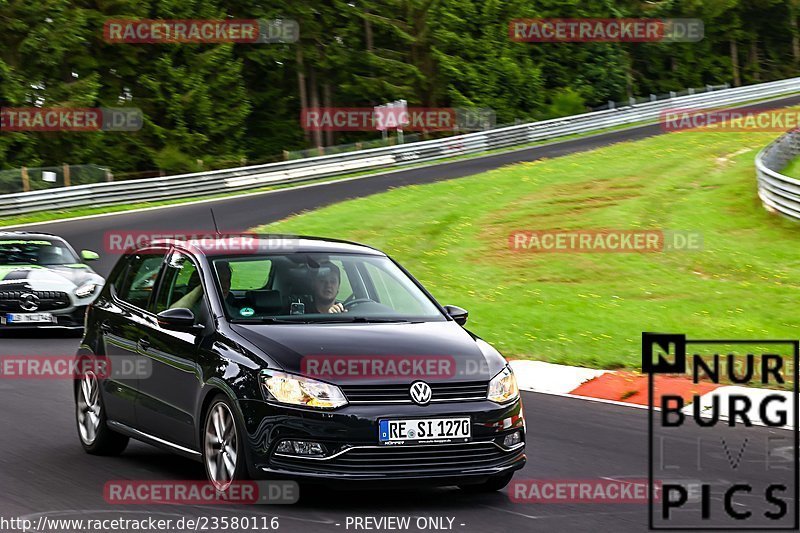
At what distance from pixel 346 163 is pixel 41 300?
26.6 metres

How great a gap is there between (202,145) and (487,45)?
1513 cm

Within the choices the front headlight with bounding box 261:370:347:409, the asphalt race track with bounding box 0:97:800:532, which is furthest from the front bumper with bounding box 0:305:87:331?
the front headlight with bounding box 261:370:347:409

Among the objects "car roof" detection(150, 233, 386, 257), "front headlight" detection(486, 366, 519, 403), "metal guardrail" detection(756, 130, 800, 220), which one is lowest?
"metal guardrail" detection(756, 130, 800, 220)

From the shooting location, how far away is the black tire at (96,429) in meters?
9.22

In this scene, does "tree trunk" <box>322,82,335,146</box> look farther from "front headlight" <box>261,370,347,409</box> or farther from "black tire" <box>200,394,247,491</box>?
"front headlight" <box>261,370,347,409</box>

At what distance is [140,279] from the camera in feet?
30.1

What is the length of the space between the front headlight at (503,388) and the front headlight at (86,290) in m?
11.0

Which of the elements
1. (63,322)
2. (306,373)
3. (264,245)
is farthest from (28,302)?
(306,373)

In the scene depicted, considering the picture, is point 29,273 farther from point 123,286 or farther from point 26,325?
point 123,286

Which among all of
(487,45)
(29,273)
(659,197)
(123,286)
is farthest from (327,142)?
(123,286)

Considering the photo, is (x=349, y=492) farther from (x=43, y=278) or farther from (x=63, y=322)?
(x=43, y=278)

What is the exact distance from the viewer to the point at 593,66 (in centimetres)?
6738

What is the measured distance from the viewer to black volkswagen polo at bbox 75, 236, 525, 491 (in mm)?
7125

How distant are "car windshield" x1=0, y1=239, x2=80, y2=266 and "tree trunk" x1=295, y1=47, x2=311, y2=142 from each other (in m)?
48.5
